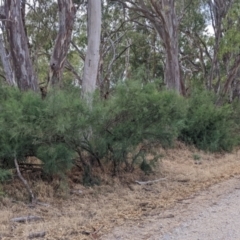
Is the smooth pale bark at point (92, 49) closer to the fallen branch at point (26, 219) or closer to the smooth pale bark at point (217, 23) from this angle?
the fallen branch at point (26, 219)

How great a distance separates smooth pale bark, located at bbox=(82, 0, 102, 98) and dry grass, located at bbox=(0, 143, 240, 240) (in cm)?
242

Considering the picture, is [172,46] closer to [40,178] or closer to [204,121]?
[204,121]

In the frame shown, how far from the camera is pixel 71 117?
24.3ft

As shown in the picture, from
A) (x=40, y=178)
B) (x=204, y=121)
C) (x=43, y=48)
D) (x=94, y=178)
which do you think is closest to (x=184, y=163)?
(x=204, y=121)

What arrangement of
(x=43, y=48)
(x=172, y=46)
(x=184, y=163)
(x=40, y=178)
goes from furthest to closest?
(x=43, y=48) → (x=172, y=46) → (x=184, y=163) → (x=40, y=178)

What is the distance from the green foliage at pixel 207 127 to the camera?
14414 millimetres

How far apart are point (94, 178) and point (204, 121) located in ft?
22.6

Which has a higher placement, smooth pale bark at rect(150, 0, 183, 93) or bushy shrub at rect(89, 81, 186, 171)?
smooth pale bark at rect(150, 0, 183, 93)

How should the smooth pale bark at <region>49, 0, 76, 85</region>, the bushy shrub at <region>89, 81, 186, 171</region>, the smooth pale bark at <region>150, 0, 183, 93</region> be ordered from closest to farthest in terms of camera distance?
the bushy shrub at <region>89, 81, 186, 171</region>
the smooth pale bark at <region>49, 0, 76, 85</region>
the smooth pale bark at <region>150, 0, 183, 93</region>

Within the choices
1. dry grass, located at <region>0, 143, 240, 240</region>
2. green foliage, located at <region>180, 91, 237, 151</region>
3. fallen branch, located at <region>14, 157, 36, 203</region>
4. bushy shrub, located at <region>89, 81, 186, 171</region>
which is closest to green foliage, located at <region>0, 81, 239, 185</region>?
bushy shrub, located at <region>89, 81, 186, 171</region>

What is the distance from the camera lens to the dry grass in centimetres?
600

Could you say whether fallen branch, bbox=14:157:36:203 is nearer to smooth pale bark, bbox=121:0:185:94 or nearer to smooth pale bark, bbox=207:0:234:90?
smooth pale bark, bbox=121:0:185:94

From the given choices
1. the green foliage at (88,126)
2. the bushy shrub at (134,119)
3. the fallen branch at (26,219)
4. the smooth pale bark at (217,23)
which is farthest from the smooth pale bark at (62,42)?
the smooth pale bark at (217,23)

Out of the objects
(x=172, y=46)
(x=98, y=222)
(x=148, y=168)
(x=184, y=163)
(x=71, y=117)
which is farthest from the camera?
(x=172, y=46)
